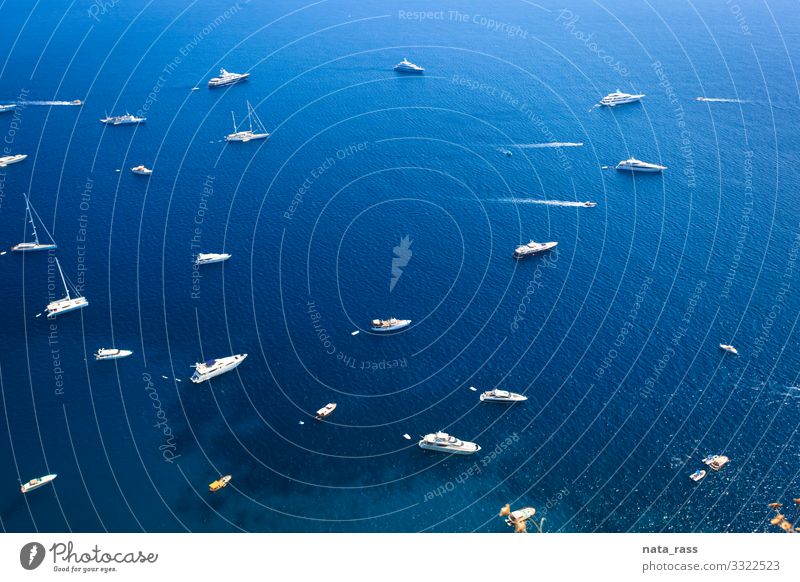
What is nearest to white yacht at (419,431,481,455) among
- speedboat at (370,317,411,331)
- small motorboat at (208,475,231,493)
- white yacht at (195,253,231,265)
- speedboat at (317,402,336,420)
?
speedboat at (317,402,336,420)

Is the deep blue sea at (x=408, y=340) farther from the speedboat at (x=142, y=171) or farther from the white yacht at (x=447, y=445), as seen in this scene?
the speedboat at (x=142, y=171)

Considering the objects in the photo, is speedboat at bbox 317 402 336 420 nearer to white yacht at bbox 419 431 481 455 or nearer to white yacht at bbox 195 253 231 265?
white yacht at bbox 419 431 481 455

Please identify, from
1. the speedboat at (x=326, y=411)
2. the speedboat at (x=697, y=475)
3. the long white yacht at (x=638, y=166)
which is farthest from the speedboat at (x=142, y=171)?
the speedboat at (x=697, y=475)

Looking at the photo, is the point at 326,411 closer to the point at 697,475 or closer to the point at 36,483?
the point at 36,483

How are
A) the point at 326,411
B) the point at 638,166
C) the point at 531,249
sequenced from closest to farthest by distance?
the point at 326,411
the point at 531,249
the point at 638,166

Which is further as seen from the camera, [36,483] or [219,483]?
[219,483]

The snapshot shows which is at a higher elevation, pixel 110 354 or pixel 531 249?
pixel 531 249

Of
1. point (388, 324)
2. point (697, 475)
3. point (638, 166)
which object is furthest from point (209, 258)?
point (638, 166)

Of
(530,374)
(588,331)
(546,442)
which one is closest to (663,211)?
(588,331)
